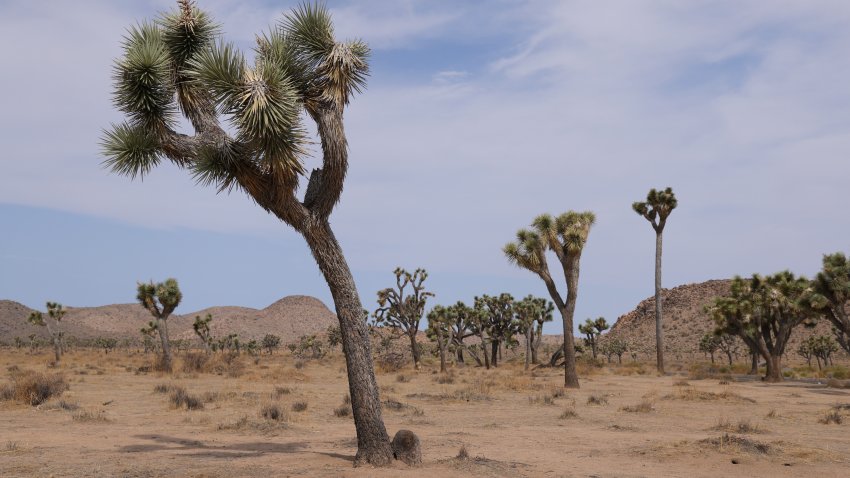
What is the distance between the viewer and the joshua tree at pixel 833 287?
29625 mm

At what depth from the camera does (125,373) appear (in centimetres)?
3750

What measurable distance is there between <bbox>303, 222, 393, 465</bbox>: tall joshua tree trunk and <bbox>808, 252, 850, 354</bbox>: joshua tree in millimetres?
26624

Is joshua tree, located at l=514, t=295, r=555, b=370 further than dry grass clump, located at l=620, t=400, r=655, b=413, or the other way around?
joshua tree, located at l=514, t=295, r=555, b=370

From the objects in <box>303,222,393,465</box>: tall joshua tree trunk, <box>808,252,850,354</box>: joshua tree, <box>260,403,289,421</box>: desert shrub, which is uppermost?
<box>808,252,850,354</box>: joshua tree

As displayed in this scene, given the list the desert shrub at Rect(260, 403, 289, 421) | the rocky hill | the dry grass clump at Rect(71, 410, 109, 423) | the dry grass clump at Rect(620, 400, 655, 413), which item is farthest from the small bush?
the rocky hill

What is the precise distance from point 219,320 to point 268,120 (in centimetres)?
13174

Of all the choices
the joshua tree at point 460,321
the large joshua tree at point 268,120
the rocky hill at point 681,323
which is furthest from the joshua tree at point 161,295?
the rocky hill at point 681,323

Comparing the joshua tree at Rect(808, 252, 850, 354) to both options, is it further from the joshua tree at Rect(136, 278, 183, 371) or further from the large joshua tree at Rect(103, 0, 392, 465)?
the joshua tree at Rect(136, 278, 183, 371)

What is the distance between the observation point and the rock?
34.3 ft

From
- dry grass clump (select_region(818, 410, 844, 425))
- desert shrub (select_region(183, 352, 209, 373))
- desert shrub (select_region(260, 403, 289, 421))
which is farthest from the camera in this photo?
desert shrub (select_region(183, 352, 209, 373))

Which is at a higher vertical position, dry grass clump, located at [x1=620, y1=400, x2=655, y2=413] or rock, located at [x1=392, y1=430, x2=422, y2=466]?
rock, located at [x1=392, y1=430, x2=422, y2=466]

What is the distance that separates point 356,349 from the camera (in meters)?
10.5

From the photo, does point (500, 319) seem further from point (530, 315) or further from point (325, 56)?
point (325, 56)

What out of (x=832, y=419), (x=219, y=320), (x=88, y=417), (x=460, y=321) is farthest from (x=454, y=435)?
(x=219, y=320)
